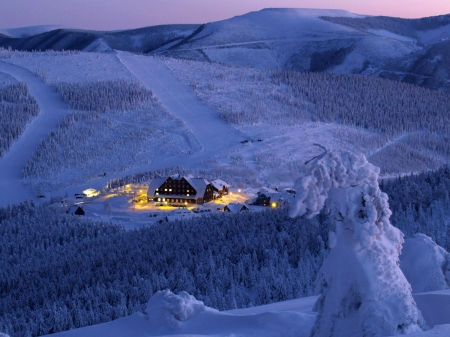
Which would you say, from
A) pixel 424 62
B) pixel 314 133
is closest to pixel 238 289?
pixel 314 133

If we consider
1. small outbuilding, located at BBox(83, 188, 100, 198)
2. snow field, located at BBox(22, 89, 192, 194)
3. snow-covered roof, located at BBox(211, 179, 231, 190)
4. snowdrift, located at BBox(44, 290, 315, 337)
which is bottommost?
small outbuilding, located at BBox(83, 188, 100, 198)

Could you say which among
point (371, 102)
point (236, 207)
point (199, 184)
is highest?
point (371, 102)

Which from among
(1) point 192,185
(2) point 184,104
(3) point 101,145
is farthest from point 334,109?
(1) point 192,185

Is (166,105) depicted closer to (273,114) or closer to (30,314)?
(273,114)

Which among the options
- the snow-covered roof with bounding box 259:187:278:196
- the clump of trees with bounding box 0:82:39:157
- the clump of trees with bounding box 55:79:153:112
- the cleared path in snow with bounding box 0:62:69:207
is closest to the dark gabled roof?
the snow-covered roof with bounding box 259:187:278:196

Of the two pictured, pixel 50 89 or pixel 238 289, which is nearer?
pixel 238 289

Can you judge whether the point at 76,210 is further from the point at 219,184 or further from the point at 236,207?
the point at 219,184

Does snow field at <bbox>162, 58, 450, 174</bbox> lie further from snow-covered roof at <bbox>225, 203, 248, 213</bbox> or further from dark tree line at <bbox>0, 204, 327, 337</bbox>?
dark tree line at <bbox>0, 204, 327, 337</bbox>
